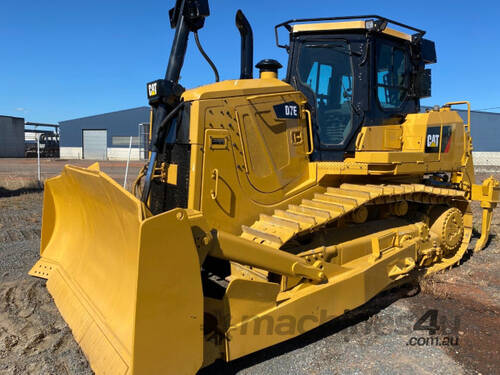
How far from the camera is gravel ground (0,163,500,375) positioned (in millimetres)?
3098

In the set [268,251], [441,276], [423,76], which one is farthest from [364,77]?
[441,276]

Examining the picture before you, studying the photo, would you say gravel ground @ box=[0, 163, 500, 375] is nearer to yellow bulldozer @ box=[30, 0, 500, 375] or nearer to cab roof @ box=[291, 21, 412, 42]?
yellow bulldozer @ box=[30, 0, 500, 375]

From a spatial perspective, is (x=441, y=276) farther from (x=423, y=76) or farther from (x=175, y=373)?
(x=175, y=373)

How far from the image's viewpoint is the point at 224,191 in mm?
3428

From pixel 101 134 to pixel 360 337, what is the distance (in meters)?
39.4

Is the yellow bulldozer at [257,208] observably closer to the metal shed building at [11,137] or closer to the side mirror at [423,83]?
the side mirror at [423,83]

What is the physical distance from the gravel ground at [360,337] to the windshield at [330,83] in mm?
1942

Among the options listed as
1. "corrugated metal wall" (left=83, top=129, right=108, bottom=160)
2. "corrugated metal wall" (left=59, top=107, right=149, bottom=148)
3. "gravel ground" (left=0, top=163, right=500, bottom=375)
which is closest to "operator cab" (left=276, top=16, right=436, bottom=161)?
"gravel ground" (left=0, top=163, right=500, bottom=375)

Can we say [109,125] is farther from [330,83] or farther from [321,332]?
[321,332]

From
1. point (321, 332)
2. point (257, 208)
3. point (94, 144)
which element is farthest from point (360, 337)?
point (94, 144)

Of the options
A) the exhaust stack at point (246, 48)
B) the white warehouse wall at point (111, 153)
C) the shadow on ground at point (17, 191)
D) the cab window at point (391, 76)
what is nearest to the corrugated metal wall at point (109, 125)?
the white warehouse wall at point (111, 153)

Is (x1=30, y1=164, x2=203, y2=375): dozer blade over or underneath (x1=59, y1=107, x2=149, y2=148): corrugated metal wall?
underneath

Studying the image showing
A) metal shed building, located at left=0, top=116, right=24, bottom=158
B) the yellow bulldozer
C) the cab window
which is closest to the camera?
the yellow bulldozer

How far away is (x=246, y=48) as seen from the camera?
4418 mm
